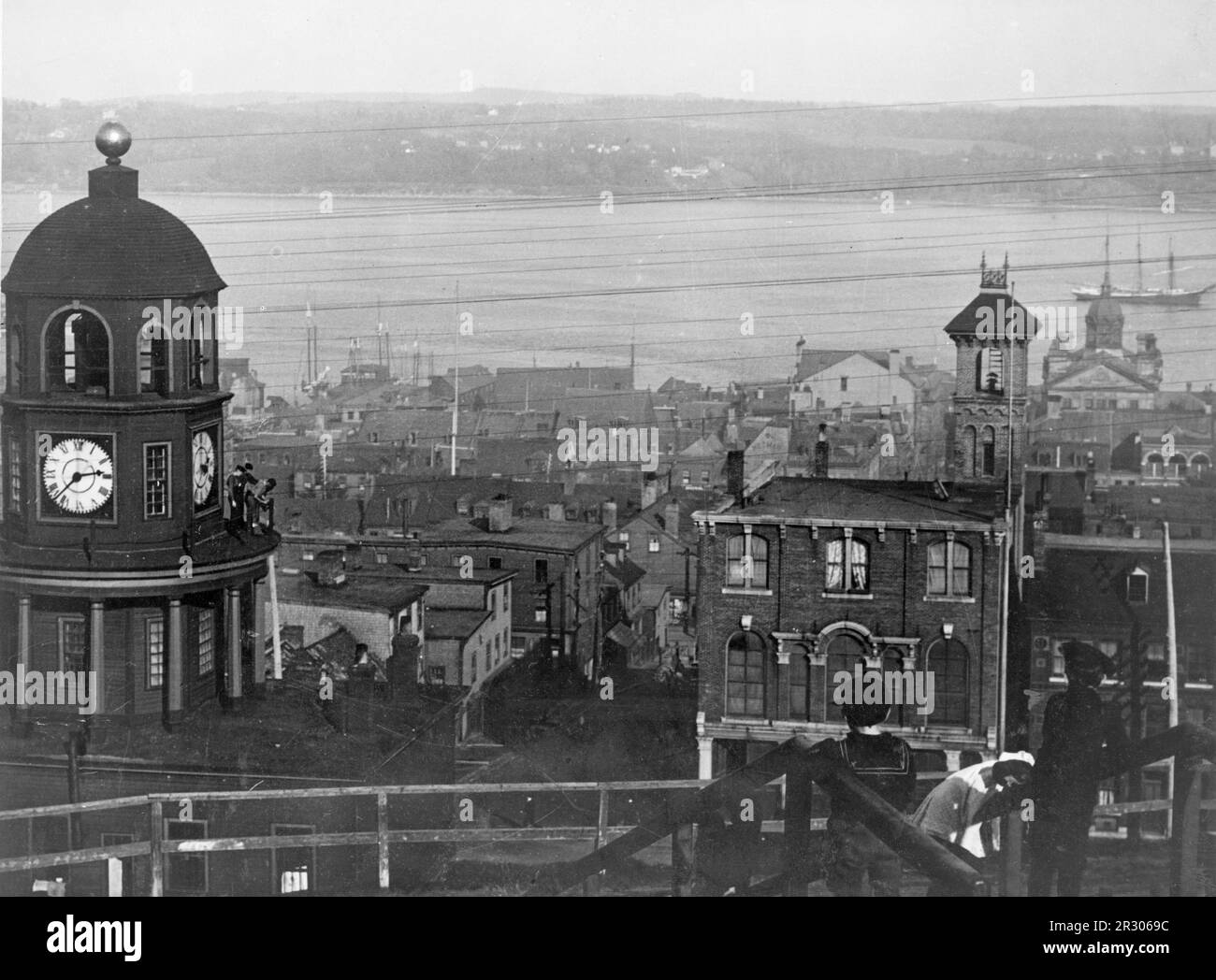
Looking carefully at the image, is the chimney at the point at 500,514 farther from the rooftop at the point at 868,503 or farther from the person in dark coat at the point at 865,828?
the person in dark coat at the point at 865,828

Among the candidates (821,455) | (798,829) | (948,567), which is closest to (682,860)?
(798,829)

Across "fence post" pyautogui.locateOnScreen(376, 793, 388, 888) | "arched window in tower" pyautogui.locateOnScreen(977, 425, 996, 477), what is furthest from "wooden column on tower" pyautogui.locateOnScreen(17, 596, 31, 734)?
"arched window in tower" pyautogui.locateOnScreen(977, 425, 996, 477)

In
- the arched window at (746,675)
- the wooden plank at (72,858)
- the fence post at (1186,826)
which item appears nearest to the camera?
the fence post at (1186,826)

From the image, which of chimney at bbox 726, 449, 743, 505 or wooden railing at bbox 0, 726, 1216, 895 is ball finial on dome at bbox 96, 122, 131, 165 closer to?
wooden railing at bbox 0, 726, 1216, 895

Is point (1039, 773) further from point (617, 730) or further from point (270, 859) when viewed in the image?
point (270, 859)

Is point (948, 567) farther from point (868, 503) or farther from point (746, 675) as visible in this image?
point (746, 675)

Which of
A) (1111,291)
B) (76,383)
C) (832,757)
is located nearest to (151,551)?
(76,383)

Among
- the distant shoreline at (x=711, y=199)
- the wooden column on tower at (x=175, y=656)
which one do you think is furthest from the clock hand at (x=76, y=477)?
the distant shoreline at (x=711, y=199)
